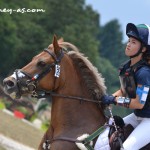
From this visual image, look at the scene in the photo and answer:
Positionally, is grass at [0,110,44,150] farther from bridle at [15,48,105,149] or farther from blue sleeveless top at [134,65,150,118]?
blue sleeveless top at [134,65,150,118]

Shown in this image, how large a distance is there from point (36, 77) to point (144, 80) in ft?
4.72

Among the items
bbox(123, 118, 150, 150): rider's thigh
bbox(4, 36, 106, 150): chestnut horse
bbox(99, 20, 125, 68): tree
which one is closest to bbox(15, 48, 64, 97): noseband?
bbox(4, 36, 106, 150): chestnut horse

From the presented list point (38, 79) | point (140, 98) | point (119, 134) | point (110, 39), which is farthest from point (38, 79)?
point (110, 39)

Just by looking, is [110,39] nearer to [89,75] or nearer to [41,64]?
[89,75]

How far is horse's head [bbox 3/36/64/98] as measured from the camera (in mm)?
7926

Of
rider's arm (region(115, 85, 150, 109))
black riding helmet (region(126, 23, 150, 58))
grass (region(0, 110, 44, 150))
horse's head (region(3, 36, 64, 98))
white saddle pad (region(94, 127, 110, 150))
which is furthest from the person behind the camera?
grass (region(0, 110, 44, 150))

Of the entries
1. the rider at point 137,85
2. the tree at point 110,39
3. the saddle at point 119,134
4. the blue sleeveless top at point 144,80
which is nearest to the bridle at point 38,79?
the saddle at point 119,134

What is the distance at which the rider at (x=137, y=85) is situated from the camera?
24.7 feet

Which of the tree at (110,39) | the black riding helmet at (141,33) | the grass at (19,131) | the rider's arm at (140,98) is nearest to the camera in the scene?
the rider's arm at (140,98)

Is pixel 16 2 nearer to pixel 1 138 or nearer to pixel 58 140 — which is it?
pixel 1 138

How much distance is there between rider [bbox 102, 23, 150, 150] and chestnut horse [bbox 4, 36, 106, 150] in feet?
1.05

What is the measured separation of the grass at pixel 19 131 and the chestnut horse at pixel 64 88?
10.9 meters

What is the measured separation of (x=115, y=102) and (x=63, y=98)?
0.75 metres

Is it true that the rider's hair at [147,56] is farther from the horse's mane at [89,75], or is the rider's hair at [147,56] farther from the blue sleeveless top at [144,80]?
the horse's mane at [89,75]
